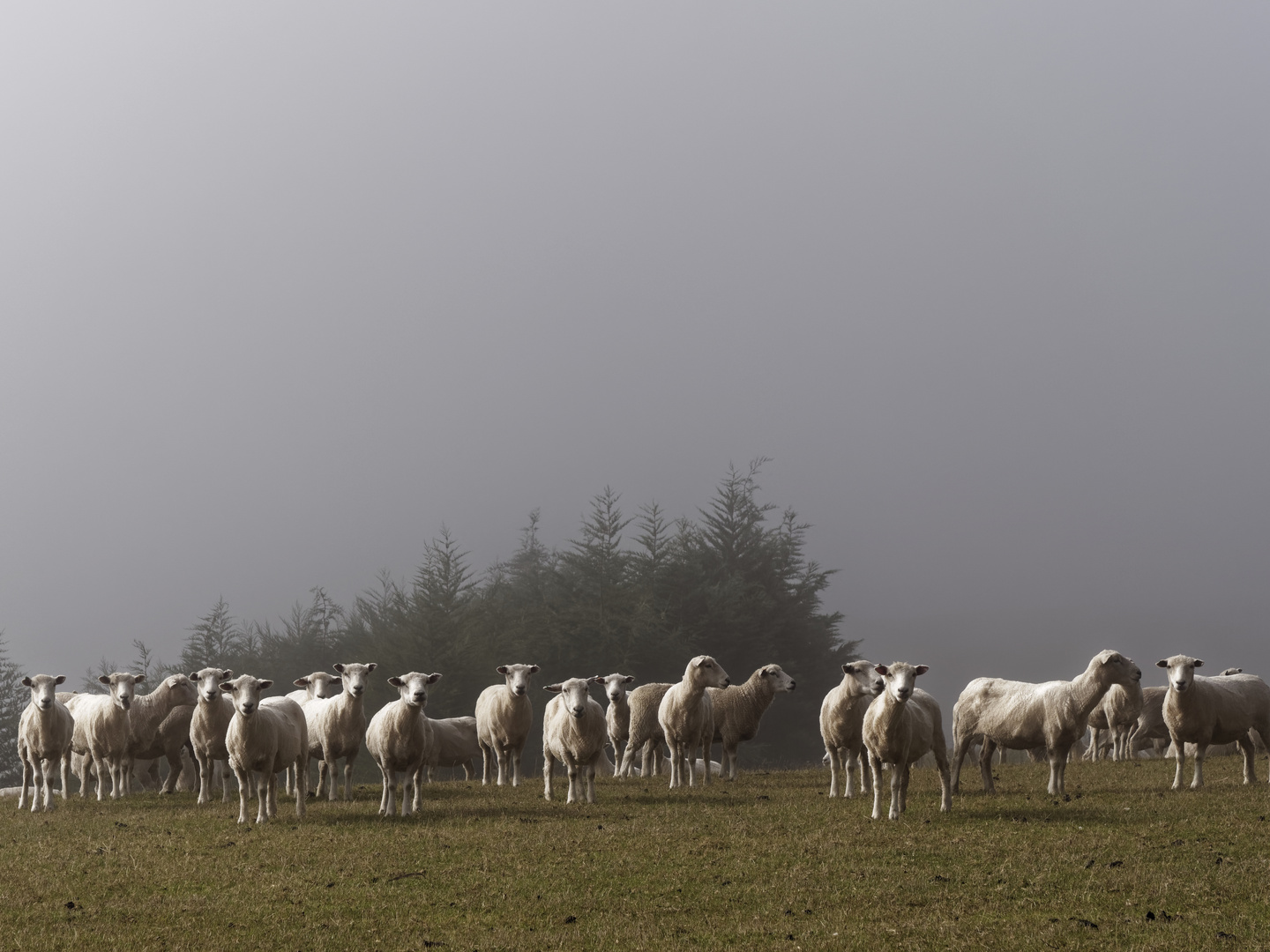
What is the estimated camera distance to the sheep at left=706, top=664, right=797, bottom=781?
26.6 meters

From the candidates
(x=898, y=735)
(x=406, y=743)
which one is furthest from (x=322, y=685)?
(x=898, y=735)

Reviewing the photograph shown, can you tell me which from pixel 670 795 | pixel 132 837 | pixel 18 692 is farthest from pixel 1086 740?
pixel 18 692

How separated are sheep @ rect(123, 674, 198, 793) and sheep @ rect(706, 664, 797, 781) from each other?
38.9 ft

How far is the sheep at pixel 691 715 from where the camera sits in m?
24.6

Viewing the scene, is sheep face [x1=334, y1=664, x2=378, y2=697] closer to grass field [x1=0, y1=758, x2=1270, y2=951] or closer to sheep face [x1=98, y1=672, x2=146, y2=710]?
grass field [x1=0, y1=758, x2=1270, y2=951]

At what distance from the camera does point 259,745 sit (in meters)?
19.0

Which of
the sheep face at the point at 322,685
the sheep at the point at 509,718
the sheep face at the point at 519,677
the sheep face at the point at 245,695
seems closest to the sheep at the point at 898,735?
the sheep face at the point at 519,677

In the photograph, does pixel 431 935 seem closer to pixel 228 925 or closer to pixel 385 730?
pixel 228 925

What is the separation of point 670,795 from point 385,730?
5.49m

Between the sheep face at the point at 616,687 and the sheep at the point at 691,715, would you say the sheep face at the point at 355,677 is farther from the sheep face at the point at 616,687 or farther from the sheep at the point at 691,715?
the sheep at the point at 691,715

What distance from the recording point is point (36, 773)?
23.4 m

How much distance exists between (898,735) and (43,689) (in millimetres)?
16411

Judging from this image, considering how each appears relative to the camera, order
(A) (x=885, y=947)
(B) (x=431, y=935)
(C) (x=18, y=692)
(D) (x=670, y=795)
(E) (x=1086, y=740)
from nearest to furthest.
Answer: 1. (A) (x=885, y=947)
2. (B) (x=431, y=935)
3. (D) (x=670, y=795)
4. (E) (x=1086, y=740)
5. (C) (x=18, y=692)

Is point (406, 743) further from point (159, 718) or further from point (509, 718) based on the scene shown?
point (159, 718)
